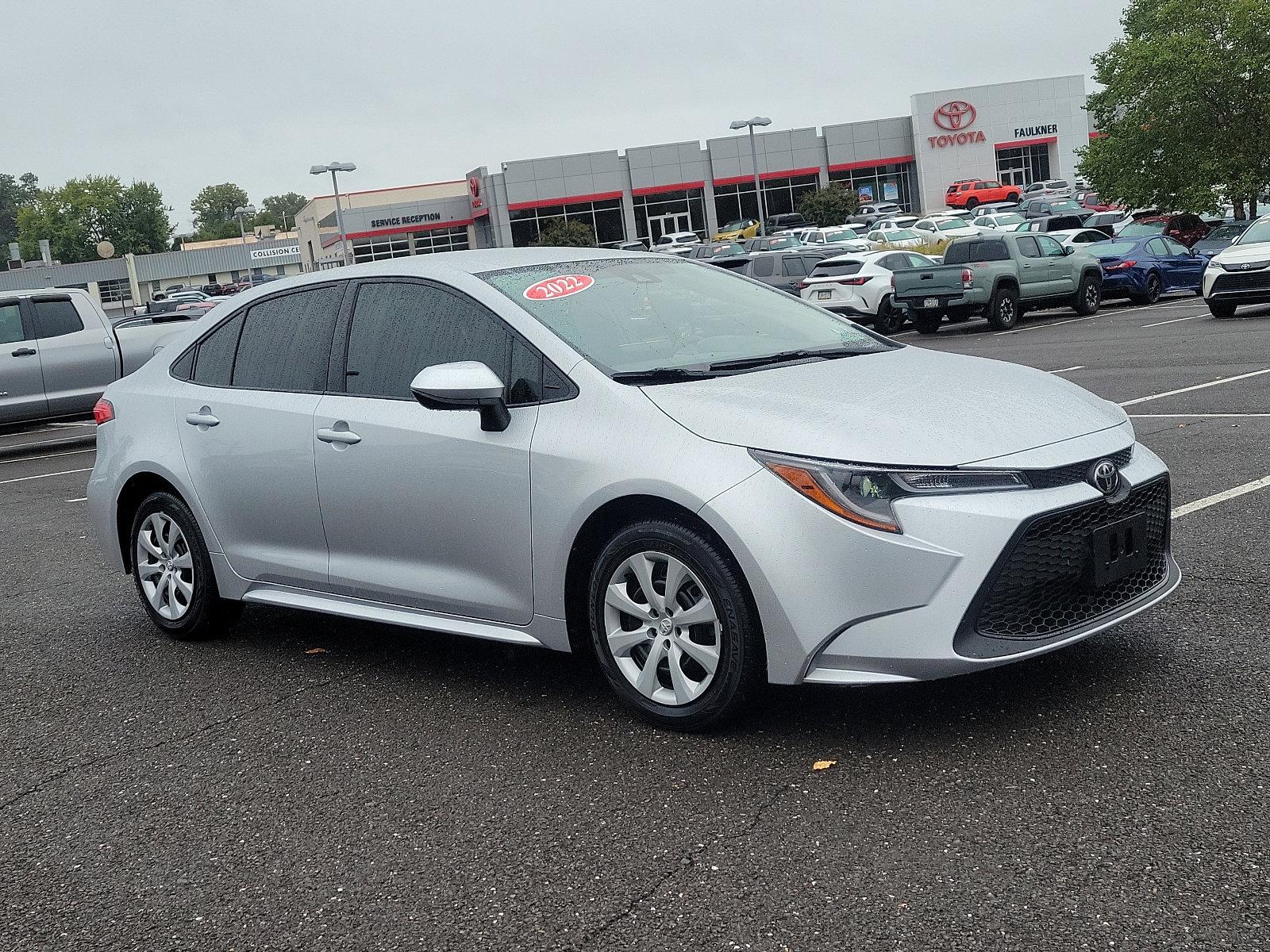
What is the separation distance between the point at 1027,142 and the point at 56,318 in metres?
70.8

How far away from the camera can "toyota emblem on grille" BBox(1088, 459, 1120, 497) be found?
160 inches

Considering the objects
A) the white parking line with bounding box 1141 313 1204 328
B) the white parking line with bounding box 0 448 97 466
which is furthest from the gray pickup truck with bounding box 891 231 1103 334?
the white parking line with bounding box 0 448 97 466

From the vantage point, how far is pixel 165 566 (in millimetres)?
6168

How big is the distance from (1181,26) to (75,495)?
35616 millimetres

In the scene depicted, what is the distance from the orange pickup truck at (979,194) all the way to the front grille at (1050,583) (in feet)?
217

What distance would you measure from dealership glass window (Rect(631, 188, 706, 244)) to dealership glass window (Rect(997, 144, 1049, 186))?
17.7 meters

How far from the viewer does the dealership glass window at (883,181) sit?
→ 80.8m

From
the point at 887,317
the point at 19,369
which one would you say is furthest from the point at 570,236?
the point at 19,369

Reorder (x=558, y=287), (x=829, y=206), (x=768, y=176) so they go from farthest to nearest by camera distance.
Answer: (x=768, y=176)
(x=829, y=206)
(x=558, y=287)

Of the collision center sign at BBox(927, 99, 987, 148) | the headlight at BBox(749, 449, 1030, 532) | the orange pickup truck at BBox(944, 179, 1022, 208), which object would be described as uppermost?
the collision center sign at BBox(927, 99, 987, 148)

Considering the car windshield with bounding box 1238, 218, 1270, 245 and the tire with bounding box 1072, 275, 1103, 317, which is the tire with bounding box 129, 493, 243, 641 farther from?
the tire with bounding box 1072, 275, 1103, 317

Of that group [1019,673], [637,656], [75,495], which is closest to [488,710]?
[637,656]

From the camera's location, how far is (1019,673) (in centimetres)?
462

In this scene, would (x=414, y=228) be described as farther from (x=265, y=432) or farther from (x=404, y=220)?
(x=265, y=432)
